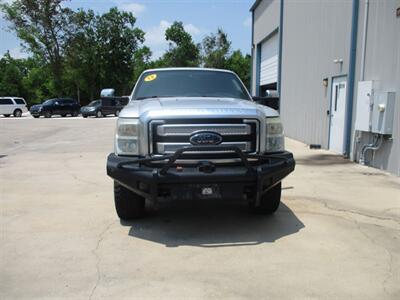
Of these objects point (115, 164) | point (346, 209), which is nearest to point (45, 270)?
point (115, 164)

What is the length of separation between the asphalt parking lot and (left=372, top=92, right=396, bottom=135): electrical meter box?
1.71m

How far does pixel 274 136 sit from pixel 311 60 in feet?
33.4

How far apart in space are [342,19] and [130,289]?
33.5ft

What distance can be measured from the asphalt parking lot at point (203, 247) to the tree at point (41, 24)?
42.2 metres

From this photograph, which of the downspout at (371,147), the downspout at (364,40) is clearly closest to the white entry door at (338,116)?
the downspout at (371,147)

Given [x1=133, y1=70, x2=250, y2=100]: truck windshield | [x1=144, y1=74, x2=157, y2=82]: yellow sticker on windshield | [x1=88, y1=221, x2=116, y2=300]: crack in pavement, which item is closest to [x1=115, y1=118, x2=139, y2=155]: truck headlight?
[x1=88, y1=221, x2=116, y2=300]: crack in pavement

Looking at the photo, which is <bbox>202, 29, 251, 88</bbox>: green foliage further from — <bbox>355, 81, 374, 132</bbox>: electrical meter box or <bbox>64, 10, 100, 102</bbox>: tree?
<bbox>355, 81, 374, 132</bbox>: electrical meter box

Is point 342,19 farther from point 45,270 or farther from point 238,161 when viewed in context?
point 45,270

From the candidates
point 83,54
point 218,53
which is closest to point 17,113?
point 83,54

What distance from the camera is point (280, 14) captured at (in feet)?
61.2

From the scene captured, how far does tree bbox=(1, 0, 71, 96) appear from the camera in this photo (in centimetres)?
4512

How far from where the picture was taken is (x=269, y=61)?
22406 mm

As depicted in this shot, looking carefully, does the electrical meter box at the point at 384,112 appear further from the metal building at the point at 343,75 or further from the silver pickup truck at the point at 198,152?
the silver pickup truck at the point at 198,152

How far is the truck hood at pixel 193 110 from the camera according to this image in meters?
4.61
